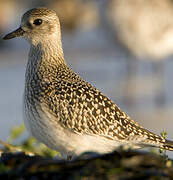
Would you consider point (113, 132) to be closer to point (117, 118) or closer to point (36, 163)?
point (117, 118)

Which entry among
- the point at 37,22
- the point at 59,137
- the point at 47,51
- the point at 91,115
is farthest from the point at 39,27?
the point at 59,137

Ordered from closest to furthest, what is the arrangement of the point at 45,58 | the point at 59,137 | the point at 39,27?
the point at 59,137 < the point at 45,58 < the point at 39,27

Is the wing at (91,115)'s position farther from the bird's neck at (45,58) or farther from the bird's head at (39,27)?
the bird's head at (39,27)

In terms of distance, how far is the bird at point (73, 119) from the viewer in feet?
13.8

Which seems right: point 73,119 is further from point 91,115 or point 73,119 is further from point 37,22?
point 37,22

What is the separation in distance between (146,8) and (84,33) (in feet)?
12.0

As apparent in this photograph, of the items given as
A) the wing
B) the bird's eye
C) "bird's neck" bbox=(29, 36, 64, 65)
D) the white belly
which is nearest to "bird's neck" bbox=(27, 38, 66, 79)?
"bird's neck" bbox=(29, 36, 64, 65)

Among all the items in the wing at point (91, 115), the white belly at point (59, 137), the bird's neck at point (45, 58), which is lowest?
the white belly at point (59, 137)

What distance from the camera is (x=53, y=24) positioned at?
196 inches

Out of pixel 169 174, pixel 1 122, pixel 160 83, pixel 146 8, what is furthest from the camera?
pixel 146 8

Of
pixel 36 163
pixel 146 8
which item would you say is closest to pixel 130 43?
pixel 146 8

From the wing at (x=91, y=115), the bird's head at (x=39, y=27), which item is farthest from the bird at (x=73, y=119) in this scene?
the bird's head at (x=39, y=27)

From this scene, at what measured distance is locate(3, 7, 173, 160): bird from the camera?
4.19 metres

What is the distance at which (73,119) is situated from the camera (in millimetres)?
4324
